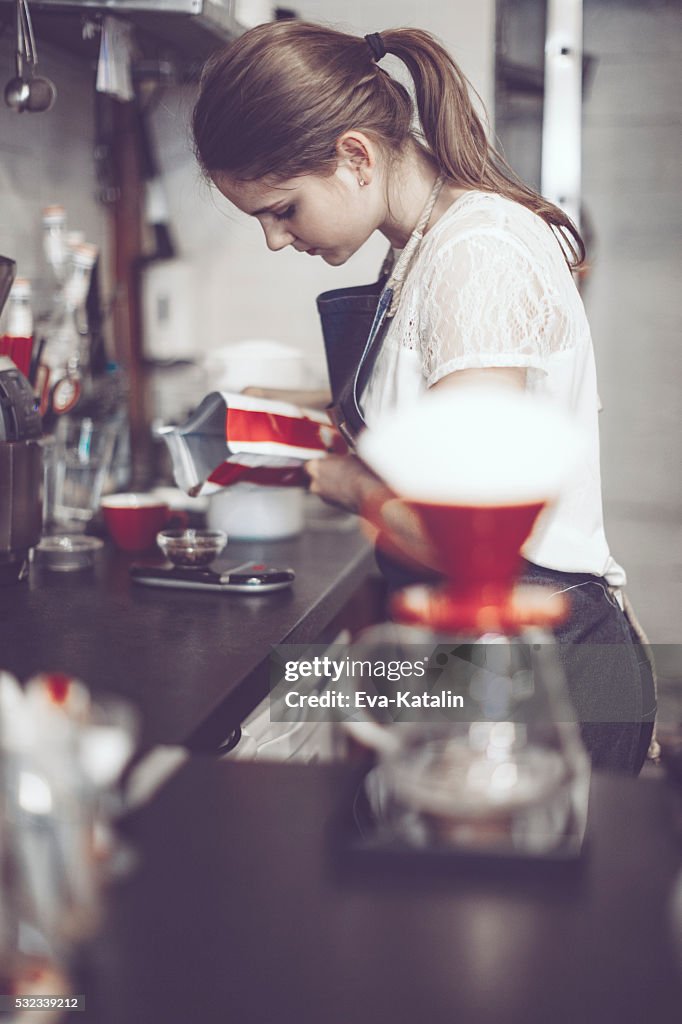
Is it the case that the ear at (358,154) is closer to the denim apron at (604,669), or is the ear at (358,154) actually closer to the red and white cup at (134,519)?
the denim apron at (604,669)

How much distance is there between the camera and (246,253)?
2.04m

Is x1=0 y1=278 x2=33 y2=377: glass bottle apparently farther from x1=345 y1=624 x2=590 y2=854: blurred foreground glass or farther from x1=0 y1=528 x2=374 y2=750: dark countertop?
x1=345 y1=624 x2=590 y2=854: blurred foreground glass

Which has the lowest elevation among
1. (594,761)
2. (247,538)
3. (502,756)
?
(594,761)

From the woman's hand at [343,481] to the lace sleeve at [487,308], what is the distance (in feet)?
0.78

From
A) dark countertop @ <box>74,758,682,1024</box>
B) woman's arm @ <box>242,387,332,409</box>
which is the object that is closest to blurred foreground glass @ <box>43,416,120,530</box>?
woman's arm @ <box>242,387,332,409</box>

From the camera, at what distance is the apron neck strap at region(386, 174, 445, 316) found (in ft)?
3.68

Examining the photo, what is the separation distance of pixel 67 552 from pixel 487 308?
0.74 m

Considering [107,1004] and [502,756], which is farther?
[502,756]

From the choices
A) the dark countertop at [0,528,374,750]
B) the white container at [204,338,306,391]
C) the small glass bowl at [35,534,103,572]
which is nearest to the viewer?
the dark countertop at [0,528,374,750]

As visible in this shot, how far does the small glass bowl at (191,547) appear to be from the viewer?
4.36 feet

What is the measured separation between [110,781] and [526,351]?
21.6 inches

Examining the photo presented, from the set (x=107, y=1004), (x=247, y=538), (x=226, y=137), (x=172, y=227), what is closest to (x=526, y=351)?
(x=226, y=137)

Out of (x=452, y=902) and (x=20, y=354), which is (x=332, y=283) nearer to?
(x=20, y=354)

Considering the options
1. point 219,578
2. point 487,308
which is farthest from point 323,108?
point 219,578
